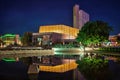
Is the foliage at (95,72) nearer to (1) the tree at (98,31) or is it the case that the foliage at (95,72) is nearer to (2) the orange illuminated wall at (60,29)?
(1) the tree at (98,31)

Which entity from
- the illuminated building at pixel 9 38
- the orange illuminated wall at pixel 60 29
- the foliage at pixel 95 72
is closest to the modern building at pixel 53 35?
the orange illuminated wall at pixel 60 29

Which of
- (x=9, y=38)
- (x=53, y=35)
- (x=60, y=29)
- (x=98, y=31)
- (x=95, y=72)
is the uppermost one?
(x=60, y=29)

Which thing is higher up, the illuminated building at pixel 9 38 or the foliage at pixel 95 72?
the illuminated building at pixel 9 38

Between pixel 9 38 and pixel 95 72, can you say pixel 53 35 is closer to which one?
pixel 9 38

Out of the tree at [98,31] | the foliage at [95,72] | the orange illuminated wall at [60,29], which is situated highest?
the orange illuminated wall at [60,29]

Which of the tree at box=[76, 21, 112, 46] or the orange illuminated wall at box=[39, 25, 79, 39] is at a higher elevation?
the orange illuminated wall at box=[39, 25, 79, 39]

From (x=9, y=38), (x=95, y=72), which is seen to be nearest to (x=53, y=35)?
(x=9, y=38)

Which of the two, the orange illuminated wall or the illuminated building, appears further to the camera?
the illuminated building

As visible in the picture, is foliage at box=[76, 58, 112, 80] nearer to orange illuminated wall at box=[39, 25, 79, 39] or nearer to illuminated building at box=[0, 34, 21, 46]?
orange illuminated wall at box=[39, 25, 79, 39]

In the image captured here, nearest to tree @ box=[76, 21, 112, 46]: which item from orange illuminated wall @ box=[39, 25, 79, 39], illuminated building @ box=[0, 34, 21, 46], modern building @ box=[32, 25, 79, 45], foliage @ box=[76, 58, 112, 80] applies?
foliage @ box=[76, 58, 112, 80]

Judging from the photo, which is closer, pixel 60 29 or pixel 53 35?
pixel 53 35

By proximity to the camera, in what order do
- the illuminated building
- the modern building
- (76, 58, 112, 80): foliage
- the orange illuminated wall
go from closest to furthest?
1. (76, 58, 112, 80): foliage
2. the modern building
3. the orange illuminated wall
4. the illuminated building

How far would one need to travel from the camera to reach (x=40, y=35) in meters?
130

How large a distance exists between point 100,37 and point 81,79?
183 ft
